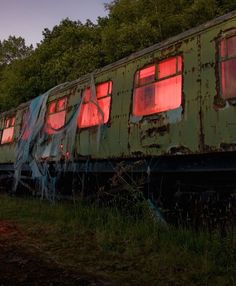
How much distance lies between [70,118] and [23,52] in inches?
1122

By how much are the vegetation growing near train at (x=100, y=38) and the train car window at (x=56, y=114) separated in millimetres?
6972

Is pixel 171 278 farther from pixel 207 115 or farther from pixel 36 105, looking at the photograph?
pixel 36 105

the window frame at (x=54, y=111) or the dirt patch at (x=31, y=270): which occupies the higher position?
the window frame at (x=54, y=111)

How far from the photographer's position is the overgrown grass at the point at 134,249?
541 cm

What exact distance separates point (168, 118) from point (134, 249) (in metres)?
3.06

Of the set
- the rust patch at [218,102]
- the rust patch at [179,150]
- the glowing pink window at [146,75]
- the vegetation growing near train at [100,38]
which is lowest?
the rust patch at [179,150]

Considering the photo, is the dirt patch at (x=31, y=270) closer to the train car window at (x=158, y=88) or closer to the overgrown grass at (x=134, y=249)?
the overgrown grass at (x=134, y=249)

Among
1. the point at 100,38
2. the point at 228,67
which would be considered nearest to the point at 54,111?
the point at 228,67

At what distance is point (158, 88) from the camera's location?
891 cm

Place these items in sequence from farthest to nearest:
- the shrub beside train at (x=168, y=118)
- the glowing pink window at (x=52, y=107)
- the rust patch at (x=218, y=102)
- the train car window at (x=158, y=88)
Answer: the glowing pink window at (x=52, y=107)
the train car window at (x=158, y=88)
the shrub beside train at (x=168, y=118)
the rust patch at (x=218, y=102)

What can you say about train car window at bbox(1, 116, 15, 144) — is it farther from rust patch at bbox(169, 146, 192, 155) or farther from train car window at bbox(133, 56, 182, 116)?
rust patch at bbox(169, 146, 192, 155)

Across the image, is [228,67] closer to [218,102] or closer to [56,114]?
[218,102]

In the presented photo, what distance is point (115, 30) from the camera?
67.3 feet

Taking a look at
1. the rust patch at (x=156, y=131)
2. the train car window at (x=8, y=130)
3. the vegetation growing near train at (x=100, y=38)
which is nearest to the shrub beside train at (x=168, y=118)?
the rust patch at (x=156, y=131)
